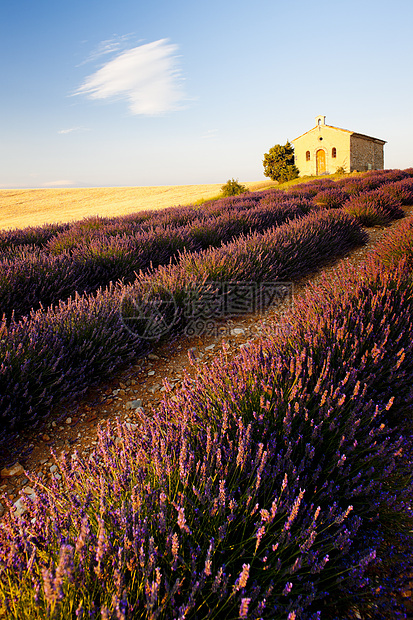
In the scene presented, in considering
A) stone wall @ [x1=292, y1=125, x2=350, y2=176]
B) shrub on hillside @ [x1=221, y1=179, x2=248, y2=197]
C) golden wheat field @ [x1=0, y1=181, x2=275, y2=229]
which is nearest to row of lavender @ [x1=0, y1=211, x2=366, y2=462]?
shrub on hillside @ [x1=221, y1=179, x2=248, y2=197]

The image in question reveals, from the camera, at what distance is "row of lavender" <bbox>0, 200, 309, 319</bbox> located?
3781 mm

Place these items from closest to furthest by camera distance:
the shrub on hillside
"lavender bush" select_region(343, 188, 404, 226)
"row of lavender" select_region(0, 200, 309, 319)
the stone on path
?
the stone on path
"row of lavender" select_region(0, 200, 309, 319)
"lavender bush" select_region(343, 188, 404, 226)
the shrub on hillside

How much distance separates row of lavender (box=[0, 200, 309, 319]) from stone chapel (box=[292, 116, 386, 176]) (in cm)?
2973

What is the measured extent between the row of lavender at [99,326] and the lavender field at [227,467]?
19 mm

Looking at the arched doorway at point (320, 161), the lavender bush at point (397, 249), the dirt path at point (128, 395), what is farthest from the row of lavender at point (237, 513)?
the arched doorway at point (320, 161)

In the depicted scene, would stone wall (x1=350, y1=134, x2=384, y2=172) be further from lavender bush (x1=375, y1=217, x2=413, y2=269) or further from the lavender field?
the lavender field

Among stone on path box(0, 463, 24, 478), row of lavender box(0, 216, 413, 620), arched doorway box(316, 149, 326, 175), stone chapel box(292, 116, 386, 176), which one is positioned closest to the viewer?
row of lavender box(0, 216, 413, 620)

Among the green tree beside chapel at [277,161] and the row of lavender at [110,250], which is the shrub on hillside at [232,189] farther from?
the green tree beside chapel at [277,161]

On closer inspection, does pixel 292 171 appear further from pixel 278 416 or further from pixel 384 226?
pixel 278 416

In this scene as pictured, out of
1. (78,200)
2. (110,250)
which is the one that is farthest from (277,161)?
(110,250)

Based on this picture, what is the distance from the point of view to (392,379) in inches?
76.1

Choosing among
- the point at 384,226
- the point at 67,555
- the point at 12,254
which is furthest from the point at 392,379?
the point at 384,226

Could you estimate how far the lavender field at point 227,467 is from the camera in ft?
3.08

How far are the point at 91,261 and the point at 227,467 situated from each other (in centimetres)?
388
